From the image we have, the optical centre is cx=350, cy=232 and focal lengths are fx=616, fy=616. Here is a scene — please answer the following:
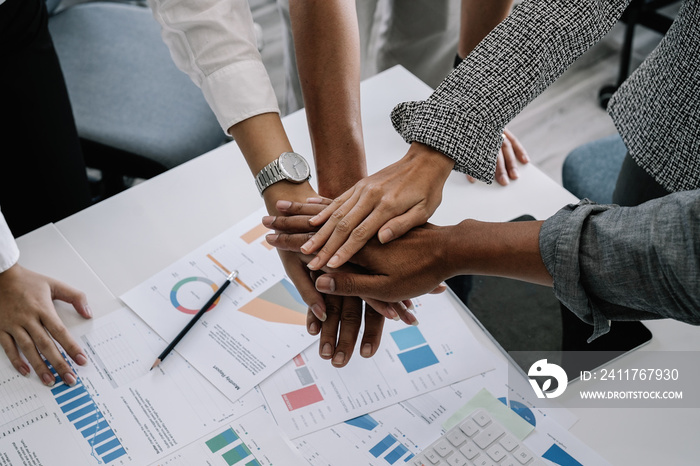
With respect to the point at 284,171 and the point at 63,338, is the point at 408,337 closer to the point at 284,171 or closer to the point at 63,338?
the point at 284,171

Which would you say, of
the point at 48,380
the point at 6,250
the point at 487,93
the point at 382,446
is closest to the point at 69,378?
the point at 48,380

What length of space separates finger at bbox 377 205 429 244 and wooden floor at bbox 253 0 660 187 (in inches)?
62.9

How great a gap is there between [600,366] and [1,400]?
879 millimetres

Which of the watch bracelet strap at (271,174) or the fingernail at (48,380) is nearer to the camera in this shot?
the fingernail at (48,380)

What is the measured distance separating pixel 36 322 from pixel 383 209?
0.57 meters

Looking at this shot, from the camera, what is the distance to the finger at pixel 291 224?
102 centimetres

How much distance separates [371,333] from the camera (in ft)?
3.12

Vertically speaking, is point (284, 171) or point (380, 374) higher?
point (284, 171)

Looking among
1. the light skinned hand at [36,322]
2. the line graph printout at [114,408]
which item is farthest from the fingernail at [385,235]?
the light skinned hand at [36,322]

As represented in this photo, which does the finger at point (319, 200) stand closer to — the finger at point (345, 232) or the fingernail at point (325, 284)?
the finger at point (345, 232)

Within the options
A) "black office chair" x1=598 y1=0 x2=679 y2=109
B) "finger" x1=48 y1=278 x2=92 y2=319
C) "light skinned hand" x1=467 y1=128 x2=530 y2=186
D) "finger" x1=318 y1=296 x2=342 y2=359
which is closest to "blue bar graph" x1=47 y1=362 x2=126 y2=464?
"finger" x1=48 y1=278 x2=92 y2=319

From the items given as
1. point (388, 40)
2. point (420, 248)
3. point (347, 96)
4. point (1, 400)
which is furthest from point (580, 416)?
point (388, 40)

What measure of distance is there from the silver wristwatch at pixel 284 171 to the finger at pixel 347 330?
23 centimetres

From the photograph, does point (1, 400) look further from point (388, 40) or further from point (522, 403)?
point (388, 40)
